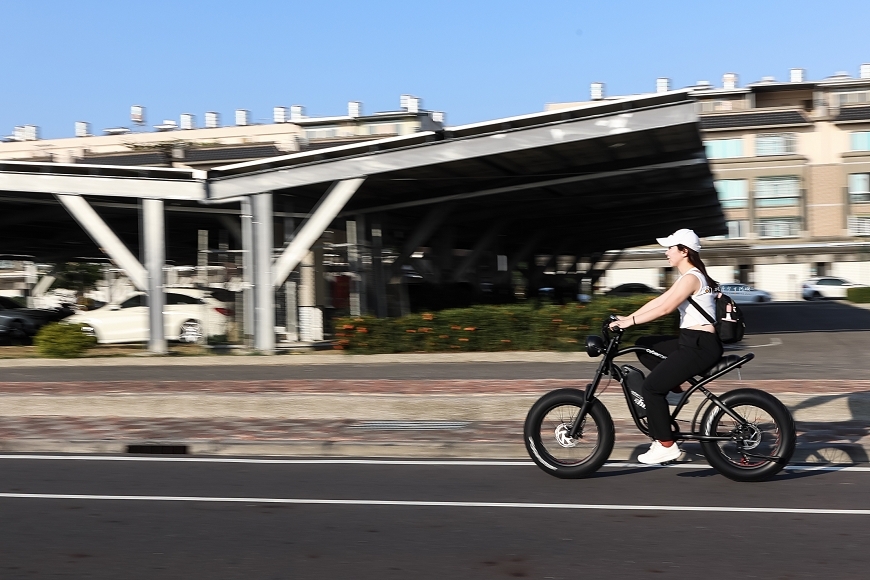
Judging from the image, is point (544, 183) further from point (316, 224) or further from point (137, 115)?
point (137, 115)

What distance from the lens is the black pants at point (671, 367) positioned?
7.39 meters

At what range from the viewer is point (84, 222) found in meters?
20.0

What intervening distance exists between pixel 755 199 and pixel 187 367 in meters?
63.5

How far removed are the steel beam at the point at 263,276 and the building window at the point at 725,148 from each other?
60359 millimetres

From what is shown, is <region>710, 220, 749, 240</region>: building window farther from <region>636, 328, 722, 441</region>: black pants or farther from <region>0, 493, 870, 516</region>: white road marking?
<region>0, 493, 870, 516</region>: white road marking

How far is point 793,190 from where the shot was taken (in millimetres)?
73125

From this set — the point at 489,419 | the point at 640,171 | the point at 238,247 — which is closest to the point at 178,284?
the point at 238,247

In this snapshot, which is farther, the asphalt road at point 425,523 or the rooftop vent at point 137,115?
the rooftop vent at point 137,115

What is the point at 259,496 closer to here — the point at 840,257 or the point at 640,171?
the point at 640,171

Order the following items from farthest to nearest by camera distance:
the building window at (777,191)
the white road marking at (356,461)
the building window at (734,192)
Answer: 1. the building window at (734,192)
2. the building window at (777,191)
3. the white road marking at (356,461)

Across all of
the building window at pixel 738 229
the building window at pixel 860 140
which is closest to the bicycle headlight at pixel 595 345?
the building window at pixel 738 229

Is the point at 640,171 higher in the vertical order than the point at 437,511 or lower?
higher

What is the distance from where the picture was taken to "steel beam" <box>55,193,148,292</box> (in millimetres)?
19781

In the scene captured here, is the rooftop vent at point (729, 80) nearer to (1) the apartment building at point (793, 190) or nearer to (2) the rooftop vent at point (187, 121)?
(1) the apartment building at point (793, 190)
